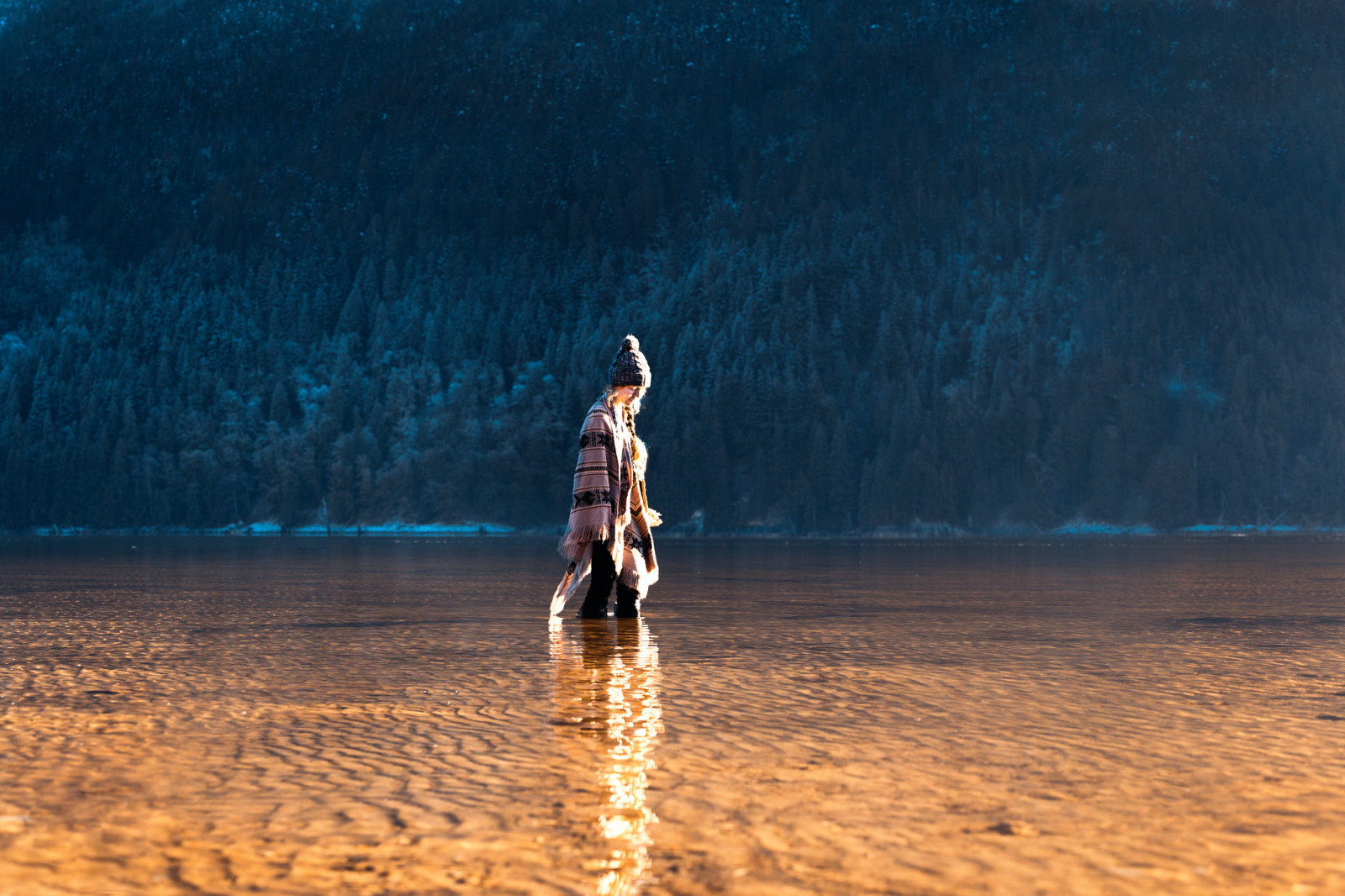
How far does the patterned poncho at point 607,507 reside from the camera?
473 inches

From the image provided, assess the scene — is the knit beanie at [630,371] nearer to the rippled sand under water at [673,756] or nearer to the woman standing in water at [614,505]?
the woman standing in water at [614,505]

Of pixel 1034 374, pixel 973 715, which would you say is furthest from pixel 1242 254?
pixel 973 715

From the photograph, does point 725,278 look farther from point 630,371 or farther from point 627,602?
point 630,371

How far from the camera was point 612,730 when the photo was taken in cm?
661

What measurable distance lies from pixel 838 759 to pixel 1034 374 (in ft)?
418

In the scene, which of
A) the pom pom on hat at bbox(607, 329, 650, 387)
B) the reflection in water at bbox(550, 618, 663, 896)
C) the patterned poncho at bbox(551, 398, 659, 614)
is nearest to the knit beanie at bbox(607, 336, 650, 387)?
the pom pom on hat at bbox(607, 329, 650, 387)

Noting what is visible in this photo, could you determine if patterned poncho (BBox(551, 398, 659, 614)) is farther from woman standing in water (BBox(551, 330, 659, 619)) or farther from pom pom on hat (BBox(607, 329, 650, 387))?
pom pom on hat (BBox(607, 329, 650, 387))

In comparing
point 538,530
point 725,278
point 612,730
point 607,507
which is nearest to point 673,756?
point 612,730

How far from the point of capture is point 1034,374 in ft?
423

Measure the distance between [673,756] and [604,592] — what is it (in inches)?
267

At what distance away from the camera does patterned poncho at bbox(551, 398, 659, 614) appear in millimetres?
12016

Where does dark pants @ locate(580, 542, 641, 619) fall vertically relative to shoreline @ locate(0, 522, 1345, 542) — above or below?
above

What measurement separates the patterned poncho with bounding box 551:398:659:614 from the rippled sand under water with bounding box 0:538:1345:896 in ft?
2.12

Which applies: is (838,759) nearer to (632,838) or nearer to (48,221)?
(632,838)
